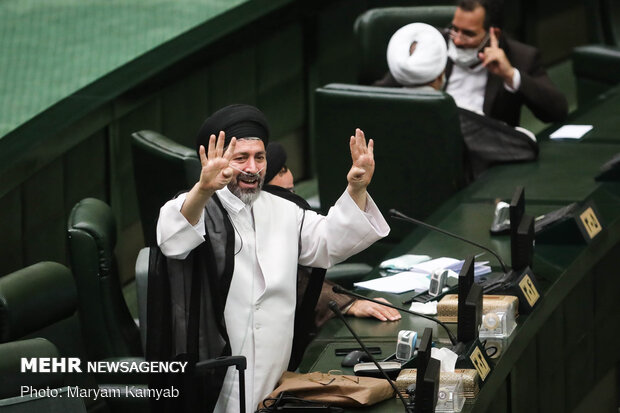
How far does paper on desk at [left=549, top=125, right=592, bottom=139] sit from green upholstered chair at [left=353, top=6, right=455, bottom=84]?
79 centimetres

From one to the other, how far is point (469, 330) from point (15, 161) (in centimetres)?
233

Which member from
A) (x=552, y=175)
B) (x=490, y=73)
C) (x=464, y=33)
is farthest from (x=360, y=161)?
(x=490, y=73)

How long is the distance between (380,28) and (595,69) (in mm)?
1610

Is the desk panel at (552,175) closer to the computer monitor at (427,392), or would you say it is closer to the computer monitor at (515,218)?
the computer monitor at (515,218)

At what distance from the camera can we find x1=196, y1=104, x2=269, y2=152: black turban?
12.6 ft

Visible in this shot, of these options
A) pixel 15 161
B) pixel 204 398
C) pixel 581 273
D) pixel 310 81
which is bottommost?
pixel 204 398

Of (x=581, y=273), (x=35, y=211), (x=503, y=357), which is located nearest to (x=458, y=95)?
(x=581, y=273)

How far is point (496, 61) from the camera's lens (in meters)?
5.88

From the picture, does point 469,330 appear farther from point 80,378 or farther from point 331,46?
point 331,46

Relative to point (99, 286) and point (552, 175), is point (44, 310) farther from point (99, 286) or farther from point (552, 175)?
point (552, 175)

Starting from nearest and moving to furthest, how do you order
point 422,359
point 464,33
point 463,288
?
point 422,359
point 463,288
point 464,33

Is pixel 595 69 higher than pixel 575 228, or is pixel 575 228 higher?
pixel 595 69

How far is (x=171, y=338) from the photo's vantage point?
150 inches

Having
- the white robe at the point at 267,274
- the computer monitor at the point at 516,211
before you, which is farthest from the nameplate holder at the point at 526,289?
the white robe at the point at 267,274
